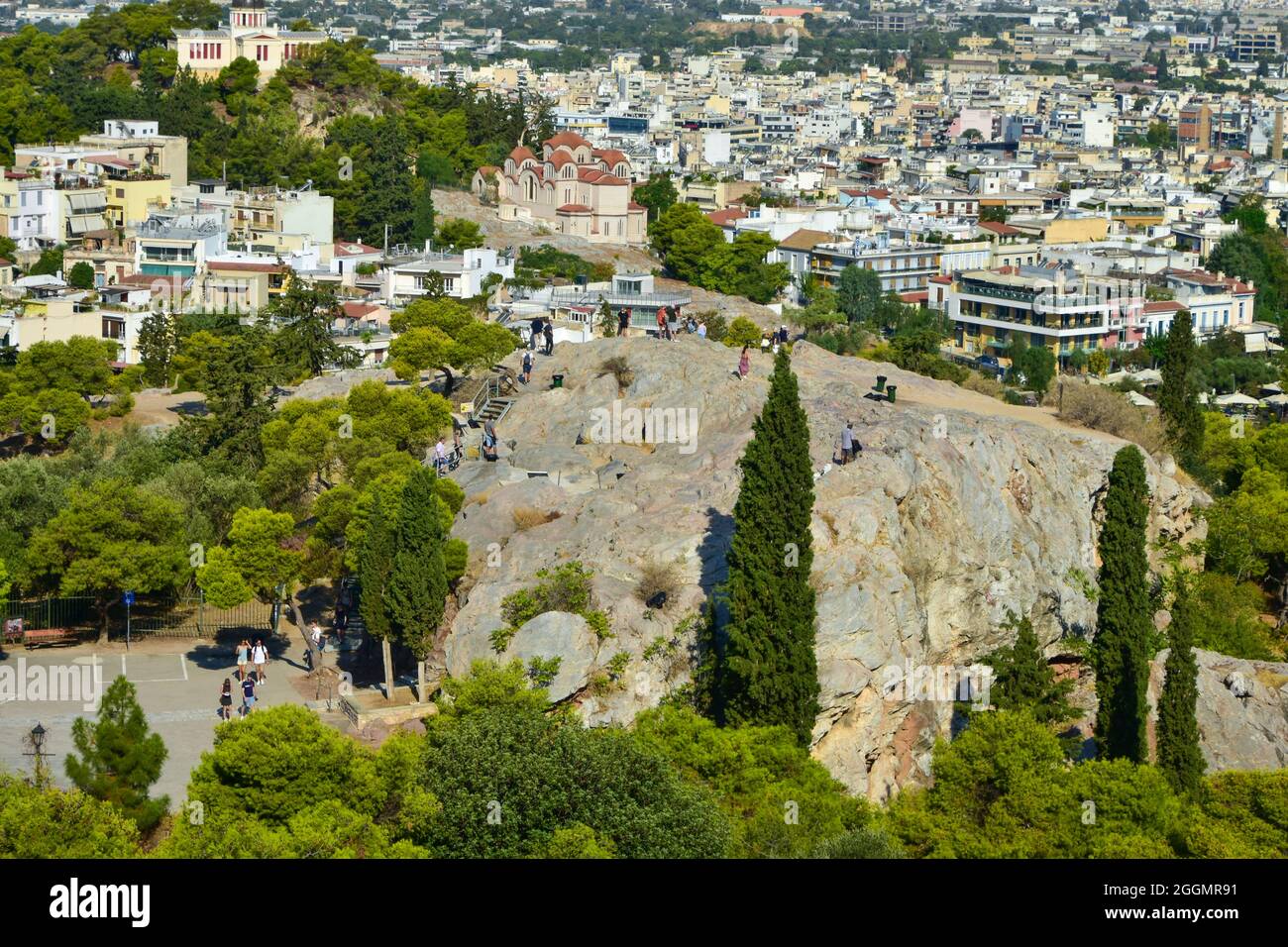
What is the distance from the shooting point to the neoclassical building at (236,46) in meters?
65.2

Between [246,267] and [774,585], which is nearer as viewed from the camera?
[774,585]

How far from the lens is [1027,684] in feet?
66.1

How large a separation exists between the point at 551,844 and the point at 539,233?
46379mm

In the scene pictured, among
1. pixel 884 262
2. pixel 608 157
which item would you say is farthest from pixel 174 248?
pixel 884 262

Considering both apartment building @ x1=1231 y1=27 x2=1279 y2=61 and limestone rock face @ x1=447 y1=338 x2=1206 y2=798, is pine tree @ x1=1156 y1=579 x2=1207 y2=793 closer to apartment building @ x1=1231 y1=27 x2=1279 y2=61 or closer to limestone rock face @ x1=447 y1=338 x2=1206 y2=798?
limestone rock face @ x1=447 y1=338 x2=1206 y2=798

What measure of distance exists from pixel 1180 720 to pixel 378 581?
814 centimetres

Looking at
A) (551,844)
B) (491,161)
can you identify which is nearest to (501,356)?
(551,844)

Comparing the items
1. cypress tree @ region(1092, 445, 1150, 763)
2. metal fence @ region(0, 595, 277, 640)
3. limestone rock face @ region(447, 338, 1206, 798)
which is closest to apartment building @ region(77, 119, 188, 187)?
limestone rock face @ region(447, 338, 1206, 798)

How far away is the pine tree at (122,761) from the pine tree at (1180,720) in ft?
30.8

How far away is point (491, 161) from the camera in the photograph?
65188 millimetres

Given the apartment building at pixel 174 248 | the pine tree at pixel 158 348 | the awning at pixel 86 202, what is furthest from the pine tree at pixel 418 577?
the awning at pixel 86 202

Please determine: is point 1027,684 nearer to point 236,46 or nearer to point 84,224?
point 84,224
